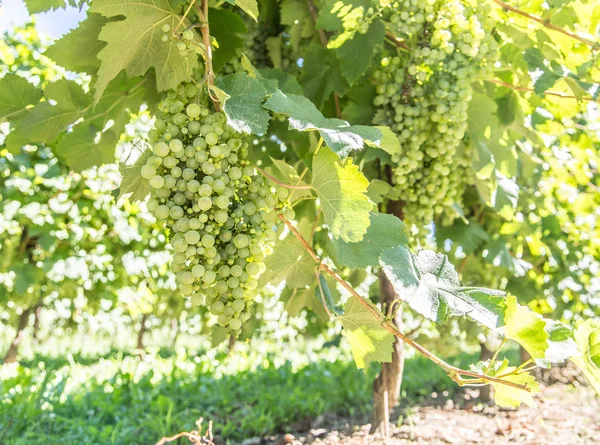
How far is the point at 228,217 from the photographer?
1.22m

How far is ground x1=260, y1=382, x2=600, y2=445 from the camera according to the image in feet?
8.06

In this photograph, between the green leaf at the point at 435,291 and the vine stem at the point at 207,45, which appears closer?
the green leaf at the point at 435,291

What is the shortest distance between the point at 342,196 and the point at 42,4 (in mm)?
1092

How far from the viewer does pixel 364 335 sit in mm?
1390

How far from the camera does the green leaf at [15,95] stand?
5.73 feet

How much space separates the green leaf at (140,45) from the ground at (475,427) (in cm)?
163

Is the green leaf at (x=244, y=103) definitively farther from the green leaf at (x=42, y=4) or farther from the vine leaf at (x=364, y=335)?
the green leaf at (x=42, y=4)

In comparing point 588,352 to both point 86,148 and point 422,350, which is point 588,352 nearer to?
point 422,350

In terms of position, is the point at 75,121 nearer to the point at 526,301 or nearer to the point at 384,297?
the point at 384,297

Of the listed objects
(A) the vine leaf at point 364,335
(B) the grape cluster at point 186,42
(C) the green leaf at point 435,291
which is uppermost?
(B) the grape cluster at point 186,42

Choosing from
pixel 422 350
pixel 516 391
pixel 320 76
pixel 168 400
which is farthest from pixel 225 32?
pixel 168 400

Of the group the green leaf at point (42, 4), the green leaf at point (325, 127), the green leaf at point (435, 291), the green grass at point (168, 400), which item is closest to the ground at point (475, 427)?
the green grass at point (168, 400)

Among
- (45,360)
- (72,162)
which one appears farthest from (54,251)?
(72,162)

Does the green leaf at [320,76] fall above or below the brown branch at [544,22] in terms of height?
below
